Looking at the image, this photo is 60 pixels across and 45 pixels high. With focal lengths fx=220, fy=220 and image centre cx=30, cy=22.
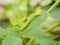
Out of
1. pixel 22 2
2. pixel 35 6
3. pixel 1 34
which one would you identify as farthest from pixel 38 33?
pixel 22 2

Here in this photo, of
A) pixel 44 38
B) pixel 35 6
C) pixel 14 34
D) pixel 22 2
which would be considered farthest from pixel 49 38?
pixel 22 2

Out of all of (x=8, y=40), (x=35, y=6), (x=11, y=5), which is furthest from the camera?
(x=11, y=5)

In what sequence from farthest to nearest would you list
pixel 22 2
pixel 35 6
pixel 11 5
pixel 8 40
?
pixel 11 5, pixel 22 2, pixel 35 6, pixel 8 40

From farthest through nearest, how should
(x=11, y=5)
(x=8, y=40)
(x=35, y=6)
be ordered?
(x=11, y=5), (x=35, y=6), (x=8, y=40)

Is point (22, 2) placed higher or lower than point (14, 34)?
higher

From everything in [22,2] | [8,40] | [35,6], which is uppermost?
[22,2]

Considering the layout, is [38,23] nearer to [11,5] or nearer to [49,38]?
[49,38]

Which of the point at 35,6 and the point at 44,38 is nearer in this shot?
the point at 44,38

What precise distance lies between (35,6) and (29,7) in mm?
59

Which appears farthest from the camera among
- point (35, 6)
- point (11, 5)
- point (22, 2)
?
point (11, 5)

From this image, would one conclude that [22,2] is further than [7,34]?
Yes

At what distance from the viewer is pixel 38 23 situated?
849 millimetres

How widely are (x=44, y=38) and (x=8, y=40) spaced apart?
0.51 ft

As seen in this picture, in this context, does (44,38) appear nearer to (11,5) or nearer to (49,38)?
(49,38)
